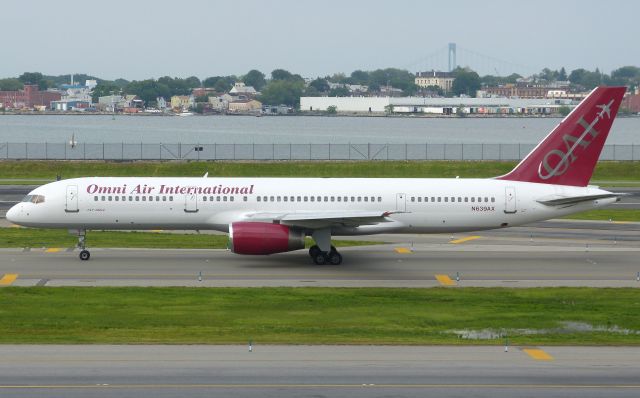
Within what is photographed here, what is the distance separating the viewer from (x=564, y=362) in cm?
2869

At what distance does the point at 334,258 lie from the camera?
48.5m

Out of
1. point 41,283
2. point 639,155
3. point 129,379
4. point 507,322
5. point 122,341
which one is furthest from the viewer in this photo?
point 639,155

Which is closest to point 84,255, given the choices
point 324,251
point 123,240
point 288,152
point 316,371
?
point 123,240

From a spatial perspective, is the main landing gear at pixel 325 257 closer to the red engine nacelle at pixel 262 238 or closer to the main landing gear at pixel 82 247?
the red engine nacelle at pixel 262 238

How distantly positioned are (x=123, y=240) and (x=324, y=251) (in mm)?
13010

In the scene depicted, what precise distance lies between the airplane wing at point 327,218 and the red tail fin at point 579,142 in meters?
8.30

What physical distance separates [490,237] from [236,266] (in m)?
17.8

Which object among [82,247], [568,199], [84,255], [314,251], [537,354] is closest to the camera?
[537,354]

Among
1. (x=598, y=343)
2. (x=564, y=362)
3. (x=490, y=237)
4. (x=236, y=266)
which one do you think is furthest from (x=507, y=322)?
→ (x=490, y=237)

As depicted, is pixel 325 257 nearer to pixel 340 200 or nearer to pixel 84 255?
pixel 340 200

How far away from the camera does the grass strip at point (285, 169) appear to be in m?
97.6

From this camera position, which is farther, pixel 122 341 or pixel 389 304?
pixel 389 304

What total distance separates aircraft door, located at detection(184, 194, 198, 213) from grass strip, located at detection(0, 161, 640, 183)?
48.0 meters

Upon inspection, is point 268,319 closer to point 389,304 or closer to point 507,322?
point 389,304
